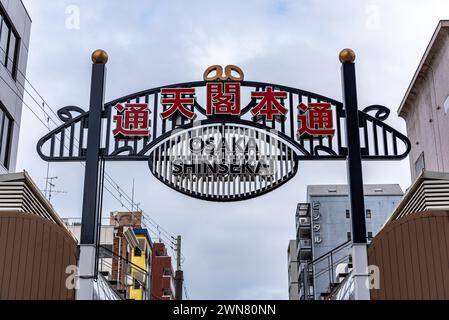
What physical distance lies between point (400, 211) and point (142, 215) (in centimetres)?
5061

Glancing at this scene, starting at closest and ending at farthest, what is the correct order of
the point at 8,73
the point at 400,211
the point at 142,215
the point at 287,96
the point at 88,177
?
the point at 88,177 → the point at 287,96 → the point at 400,211 → the point at 8,73 → the point at 142,215

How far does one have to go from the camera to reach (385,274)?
38.8ft

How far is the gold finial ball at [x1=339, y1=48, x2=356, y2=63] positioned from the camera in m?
13.3

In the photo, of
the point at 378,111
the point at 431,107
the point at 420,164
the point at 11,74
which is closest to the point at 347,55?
the point at 378,111

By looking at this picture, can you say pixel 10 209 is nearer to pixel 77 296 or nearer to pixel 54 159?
pixel 54 159

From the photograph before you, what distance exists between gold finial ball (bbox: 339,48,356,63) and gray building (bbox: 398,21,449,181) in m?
7.16

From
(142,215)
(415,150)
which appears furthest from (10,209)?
(142,215)

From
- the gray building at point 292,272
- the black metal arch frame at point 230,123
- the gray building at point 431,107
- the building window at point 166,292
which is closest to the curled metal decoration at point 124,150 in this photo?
the black metal arch frame at point 230,123

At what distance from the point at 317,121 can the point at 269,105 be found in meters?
0.92

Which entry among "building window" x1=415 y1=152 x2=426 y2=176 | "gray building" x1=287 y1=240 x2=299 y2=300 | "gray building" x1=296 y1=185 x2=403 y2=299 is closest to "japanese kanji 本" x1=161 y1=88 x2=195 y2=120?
"building window" x1=415 y1=152 x2=426 y2=176

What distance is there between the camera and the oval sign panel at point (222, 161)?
1296 centimetres

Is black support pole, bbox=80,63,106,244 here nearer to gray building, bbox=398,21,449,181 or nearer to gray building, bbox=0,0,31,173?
gray building, bbox=0,0,31,173

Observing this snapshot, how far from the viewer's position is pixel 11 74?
74.9 ft

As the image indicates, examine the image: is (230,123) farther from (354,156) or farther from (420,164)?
(420,164)
